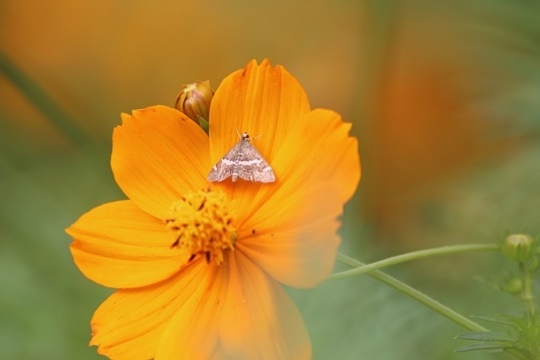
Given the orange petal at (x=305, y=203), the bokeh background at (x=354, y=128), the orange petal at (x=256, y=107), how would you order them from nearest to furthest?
the orange petal at (x=305, y=203), the orange petal at (x=256, y=107), the bokeh background at (x=354, y=128)

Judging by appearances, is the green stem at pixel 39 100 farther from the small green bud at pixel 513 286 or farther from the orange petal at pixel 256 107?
the small green bud at pixel 513 286

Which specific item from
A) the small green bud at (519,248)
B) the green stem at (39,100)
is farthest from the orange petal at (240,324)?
the green stem at (39,100)

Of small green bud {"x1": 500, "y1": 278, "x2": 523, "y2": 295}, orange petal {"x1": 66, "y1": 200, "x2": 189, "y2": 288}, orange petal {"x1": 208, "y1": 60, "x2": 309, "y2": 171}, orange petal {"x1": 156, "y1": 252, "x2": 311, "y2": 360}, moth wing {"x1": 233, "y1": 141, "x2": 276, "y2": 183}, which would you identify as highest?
orange petal {"x1": 208, "y1": 60, "x2": 309, "y2": 171}

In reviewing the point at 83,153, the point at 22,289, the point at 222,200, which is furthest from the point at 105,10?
the point at 222,200

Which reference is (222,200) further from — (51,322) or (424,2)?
(424,2)

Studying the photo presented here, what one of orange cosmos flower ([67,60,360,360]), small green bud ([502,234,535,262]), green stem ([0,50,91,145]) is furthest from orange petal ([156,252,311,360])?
green stem ([0,50,91,145])

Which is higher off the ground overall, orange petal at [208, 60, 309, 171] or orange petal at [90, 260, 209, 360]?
orange petal at [208, 60, 309, 171]

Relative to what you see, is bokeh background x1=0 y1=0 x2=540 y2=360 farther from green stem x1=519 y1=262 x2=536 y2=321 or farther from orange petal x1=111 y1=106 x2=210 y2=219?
orange petal x1=111 y1=106 x2=210 y2=219

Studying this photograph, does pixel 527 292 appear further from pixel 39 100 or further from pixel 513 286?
pixel 39 100
